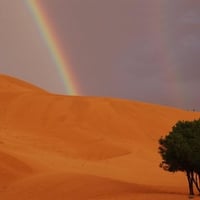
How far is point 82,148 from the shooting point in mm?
52281

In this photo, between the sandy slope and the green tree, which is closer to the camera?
the green tree

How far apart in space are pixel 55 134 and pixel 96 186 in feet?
95.5

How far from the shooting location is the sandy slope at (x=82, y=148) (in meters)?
30.1

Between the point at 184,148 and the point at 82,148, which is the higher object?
the point at 82,148

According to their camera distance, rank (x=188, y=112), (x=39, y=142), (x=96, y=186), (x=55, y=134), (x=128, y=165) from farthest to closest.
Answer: (x=188, y=112)
(x=55, y=134)
(x=39, y=142)
(x=128, y=165)
(x=96, y=186)

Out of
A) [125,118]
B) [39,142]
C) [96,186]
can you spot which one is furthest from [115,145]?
[96,186]

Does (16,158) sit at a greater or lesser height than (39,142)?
lesser

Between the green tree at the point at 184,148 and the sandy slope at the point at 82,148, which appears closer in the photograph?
the green tree at the point at 184,148

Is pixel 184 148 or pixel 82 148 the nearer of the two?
pixel 184 148

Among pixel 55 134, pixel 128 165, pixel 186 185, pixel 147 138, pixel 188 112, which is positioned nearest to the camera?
pixel 186 185

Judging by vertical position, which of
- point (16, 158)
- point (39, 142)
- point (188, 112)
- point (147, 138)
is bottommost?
point (16, 158)

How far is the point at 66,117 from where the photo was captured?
6712 centimetres

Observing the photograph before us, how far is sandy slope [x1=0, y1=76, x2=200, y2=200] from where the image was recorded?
30062mm

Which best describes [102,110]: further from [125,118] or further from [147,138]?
[147,138]
